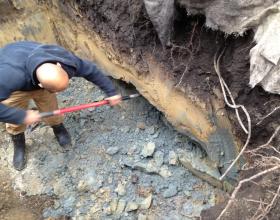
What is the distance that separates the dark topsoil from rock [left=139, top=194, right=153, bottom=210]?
63 cm

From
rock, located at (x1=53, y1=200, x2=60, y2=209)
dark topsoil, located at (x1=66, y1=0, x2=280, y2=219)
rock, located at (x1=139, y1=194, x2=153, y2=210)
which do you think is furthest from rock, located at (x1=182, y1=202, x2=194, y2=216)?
rock, located at (x1=53, y1=200, x2=60, y2=209)

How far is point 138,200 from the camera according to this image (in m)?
2.58

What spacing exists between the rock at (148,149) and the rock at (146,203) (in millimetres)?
269

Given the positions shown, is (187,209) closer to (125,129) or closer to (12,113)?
(125,129)

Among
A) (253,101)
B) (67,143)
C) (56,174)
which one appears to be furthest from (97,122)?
(253,101)

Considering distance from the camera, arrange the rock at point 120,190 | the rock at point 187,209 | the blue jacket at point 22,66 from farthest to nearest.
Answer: the rock at point 120,190, the rock at point 187,209, the blue jacket at point 22,66

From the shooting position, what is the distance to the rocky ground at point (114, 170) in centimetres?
255

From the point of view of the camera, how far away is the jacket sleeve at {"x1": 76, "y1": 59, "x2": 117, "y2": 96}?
231cm

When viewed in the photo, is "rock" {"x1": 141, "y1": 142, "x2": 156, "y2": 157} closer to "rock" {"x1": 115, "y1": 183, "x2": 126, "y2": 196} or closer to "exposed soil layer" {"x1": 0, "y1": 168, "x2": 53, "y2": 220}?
"rock" {"x1": 115, "y1": 183, "x2": 126, "y2": 196}

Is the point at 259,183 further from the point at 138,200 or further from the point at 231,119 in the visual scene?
the point at 138,200

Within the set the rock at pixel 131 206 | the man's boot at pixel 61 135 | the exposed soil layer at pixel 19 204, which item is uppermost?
the man's boot at pixel 61 135

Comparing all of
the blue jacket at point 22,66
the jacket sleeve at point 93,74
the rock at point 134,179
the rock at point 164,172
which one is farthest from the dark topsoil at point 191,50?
the rock at point 134,179

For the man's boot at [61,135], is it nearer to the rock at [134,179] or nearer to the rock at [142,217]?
the rock at [134,179]

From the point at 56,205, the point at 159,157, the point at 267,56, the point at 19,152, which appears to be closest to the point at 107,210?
the point at 56,205
